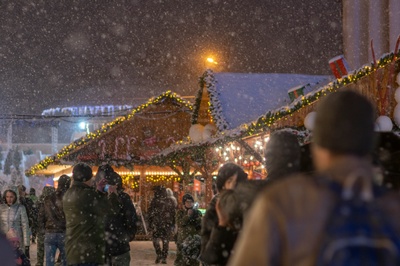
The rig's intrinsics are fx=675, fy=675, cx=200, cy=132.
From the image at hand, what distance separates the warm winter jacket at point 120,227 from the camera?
832 cm

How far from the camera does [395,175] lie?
3.93 metres

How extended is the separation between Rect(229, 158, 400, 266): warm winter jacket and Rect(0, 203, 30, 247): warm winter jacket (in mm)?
8937

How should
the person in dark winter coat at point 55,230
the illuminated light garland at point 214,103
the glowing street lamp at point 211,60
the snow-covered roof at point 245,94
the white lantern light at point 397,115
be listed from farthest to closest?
the glowing street lamp at point 211,60
the snow-covered roof at point 245,94
the illuminated light garland at point 214,103
the person in dark winter coat at point 55,230
the white lantern light at point 397,115

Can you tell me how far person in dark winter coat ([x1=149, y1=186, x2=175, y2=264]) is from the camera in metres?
17.2

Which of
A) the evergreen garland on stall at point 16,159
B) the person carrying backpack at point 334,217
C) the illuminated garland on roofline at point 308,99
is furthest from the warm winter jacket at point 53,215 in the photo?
the evergreen garland on stall at point 16,159

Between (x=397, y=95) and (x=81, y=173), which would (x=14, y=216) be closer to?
(x=81, y=173)

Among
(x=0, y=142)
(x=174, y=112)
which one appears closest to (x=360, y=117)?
(x=174, y=112)

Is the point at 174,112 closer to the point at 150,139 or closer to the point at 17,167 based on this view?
the point at 150,139

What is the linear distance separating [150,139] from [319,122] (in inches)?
1145

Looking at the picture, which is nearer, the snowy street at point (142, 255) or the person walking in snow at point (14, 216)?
the person walking in snow at point (14, 216)

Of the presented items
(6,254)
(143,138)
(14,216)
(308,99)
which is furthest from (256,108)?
(6,254)

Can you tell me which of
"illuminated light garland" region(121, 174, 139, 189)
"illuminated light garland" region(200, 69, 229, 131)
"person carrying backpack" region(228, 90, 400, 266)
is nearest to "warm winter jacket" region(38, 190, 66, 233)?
"illuminated light garland" region(200, 69, 229, 131)

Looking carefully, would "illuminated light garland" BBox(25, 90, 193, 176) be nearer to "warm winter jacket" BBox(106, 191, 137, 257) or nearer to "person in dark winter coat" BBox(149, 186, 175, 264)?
"person in dark winter coat" BBox(149, 186, 175, 264)

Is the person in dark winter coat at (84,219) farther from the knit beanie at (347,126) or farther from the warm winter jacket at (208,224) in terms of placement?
the knit beanie at (347,126)
